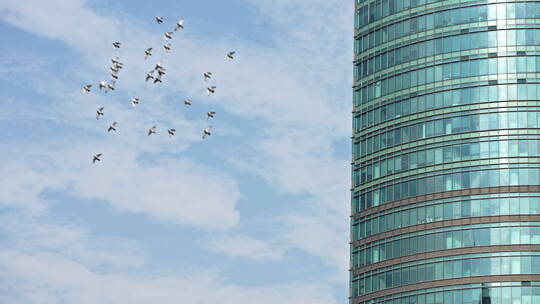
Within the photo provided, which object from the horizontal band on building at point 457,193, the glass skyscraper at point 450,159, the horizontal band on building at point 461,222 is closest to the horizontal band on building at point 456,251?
the glass skyscraper at point 450,159

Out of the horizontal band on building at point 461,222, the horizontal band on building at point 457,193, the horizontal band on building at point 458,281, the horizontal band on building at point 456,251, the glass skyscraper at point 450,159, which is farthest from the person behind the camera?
the horizontal band on building at point 457,193

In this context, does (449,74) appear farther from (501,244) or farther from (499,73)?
(501,244)

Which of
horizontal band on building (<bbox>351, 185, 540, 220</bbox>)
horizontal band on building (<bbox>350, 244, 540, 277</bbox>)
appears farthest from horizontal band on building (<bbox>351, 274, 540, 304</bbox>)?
horizontal band on building (<bbox>351, 185, 540, 220</bbox>)

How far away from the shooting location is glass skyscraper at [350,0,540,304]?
15875 cm

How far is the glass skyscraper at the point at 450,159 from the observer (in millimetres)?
158750

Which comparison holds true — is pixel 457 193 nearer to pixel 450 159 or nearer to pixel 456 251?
pixel 450 159

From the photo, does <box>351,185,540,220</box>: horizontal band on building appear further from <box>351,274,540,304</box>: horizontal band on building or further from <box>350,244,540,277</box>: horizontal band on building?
<box>351,274,540,304</box>: horizontal band on building

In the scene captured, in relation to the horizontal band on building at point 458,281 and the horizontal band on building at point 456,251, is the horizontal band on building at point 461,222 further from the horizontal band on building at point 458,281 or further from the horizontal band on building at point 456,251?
the horizontal band on building at point 458,281

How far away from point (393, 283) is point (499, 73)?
97.4ft

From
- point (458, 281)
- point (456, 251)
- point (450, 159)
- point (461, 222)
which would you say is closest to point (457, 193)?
point (461, 222)

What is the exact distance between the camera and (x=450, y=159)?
16438cm

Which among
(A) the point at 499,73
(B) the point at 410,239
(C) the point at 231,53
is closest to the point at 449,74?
(A) the point at 499,73

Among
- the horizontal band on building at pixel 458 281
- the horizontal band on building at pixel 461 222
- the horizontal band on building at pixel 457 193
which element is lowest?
the horizontal band on building at pixel 458 281

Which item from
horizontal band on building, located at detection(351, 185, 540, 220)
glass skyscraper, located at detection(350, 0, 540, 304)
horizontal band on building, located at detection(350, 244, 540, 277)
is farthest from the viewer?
horizontal band on building, located at detection(351, 185, 540, 220)
